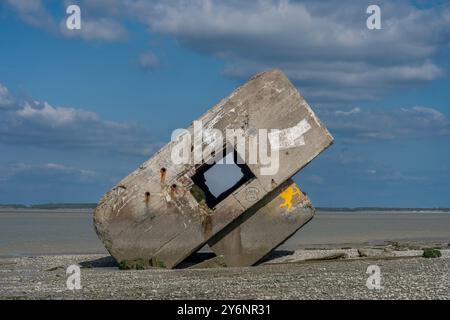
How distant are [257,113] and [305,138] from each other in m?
0.85

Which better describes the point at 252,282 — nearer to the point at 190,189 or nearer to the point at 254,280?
the point at 254,280

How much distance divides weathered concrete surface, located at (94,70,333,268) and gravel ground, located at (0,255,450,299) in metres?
0.45

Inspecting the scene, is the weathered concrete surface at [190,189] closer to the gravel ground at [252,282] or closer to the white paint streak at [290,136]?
the white paint streak at [290,136]

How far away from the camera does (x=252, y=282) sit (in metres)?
10.0

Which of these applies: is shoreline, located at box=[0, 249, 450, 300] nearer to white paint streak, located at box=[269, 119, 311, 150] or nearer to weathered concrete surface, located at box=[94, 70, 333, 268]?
weathered concrete surface, located at box=[94, 70, 333, 268]

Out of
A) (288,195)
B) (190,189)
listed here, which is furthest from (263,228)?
(190,189)

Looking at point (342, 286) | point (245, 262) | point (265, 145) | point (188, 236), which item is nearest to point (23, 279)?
point (188, 236)

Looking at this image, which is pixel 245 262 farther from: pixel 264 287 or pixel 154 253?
pixel 264 287

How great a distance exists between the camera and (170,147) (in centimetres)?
1202

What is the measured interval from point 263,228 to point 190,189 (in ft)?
4.39

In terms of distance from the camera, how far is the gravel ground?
8.75m

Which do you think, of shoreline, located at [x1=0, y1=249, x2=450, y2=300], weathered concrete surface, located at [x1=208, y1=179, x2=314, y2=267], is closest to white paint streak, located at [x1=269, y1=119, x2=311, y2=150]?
weathered concrete surface, located at [x1=208, y1=179, x2=314, y2=267]
